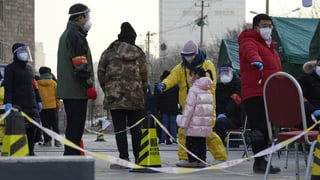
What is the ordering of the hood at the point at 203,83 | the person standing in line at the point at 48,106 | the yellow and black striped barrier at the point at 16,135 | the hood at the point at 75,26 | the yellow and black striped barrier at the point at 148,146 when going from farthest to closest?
1. the person standing in line at the point at 48,106
2. the hood at the point at 203,83
3. the yellow and black striped barrier at the point at 148,146
4. the hood at the point at 75,26
5. the yellow and black striped barrier at the point at 16,135

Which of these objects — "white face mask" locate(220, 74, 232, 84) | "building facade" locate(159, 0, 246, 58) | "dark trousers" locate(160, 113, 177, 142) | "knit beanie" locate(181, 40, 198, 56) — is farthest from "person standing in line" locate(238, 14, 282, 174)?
"building facade" locate(159, 0, 246, 58)

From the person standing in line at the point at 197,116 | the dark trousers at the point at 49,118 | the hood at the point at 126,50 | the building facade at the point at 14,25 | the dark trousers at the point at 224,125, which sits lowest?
the dark trousers at the point at 49,118

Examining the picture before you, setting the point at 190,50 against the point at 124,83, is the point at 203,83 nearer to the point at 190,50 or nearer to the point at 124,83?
the point at 190,50

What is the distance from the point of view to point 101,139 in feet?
67.4

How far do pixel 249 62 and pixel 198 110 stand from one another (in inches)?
66.7

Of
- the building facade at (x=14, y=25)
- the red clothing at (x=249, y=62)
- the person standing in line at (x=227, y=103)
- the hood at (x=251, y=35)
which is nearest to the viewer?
the red clothing at (x=249, y=62)

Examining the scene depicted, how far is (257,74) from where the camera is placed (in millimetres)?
8891

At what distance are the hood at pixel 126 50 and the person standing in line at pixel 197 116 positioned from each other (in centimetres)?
93

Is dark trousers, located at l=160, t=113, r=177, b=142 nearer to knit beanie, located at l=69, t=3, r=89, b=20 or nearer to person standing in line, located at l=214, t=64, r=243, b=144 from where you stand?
person standing in line, located at l=214, t=64, r=243, b=144

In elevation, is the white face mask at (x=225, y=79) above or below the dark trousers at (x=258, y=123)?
above

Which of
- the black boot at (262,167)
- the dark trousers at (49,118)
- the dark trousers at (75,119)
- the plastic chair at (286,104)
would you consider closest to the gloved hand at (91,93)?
the dark trousers at (75,119)

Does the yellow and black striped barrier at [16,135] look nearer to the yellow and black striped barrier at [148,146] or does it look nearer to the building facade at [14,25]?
the yellow and black striped barrier at [148,146]

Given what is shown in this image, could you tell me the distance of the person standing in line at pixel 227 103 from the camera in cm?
1254

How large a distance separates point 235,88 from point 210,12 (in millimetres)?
118682
